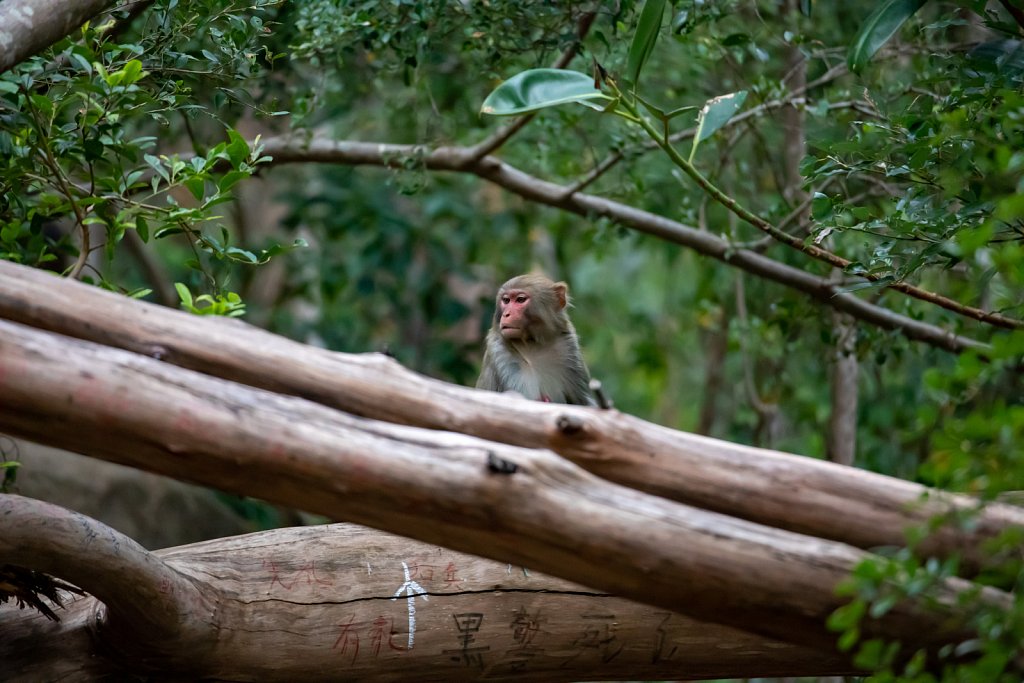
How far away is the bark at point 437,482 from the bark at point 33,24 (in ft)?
4.21

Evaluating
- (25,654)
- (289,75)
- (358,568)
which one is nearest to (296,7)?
(289,75)

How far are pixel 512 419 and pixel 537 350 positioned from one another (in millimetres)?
3043

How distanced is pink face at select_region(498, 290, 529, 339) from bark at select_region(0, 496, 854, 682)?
1.83m

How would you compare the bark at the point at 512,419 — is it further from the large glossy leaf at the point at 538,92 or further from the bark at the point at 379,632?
the bark at the point at 379,632

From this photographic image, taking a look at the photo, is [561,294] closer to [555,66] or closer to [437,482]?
[555,66]

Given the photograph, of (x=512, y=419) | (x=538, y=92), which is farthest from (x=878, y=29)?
(x=512, y=419)

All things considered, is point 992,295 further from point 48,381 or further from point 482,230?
point 48,381

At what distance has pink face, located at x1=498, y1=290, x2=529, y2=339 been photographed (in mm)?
5711

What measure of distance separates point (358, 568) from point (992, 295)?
184 inches

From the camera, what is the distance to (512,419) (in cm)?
290

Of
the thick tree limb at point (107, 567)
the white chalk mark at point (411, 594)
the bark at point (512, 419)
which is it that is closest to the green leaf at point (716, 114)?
the bark at point (512, 419)

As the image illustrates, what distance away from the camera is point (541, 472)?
8.75 feet

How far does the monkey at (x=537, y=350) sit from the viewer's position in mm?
5801

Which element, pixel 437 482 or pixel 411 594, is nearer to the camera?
pixel 437 482
